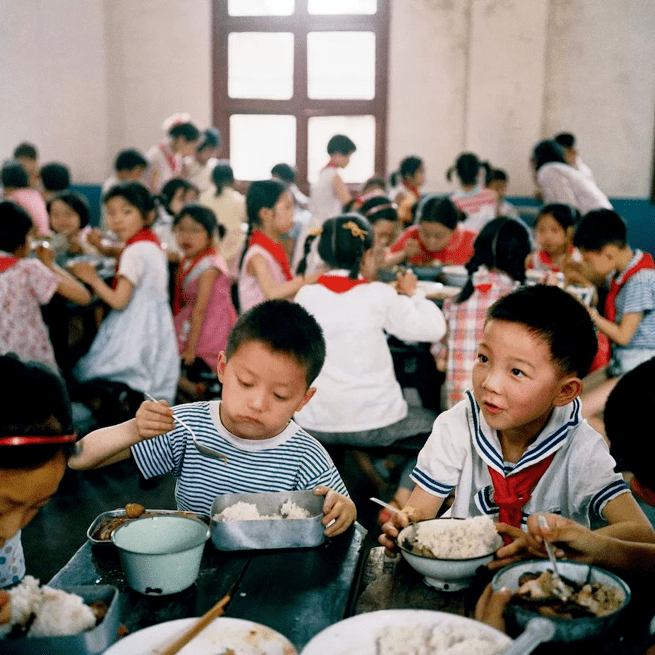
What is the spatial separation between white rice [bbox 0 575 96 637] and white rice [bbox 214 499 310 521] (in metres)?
0.36

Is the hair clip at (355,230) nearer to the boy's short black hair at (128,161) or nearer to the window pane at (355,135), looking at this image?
the boy's short black hair at (128,161)

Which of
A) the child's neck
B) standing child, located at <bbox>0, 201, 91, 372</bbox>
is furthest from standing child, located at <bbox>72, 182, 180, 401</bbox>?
the child's neck

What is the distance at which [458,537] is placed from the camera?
129 centimetres

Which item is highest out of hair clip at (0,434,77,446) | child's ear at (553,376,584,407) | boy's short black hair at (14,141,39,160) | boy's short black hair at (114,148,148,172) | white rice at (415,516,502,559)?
boy's short black hair at (14,141,39,160)

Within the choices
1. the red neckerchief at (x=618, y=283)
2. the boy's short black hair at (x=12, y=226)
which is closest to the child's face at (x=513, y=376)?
the red neckerchief at (x=618, y=283)

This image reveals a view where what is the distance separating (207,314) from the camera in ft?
14.2

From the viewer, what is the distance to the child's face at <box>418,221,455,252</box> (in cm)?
456

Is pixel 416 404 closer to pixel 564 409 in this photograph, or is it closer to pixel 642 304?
pixel 642 304

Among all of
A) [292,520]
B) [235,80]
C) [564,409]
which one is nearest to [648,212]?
[235,80]

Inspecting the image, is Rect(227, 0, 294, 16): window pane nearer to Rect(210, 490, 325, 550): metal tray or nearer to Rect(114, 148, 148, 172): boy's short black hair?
Rect(114, 148, 148, 172): boy's short black hair

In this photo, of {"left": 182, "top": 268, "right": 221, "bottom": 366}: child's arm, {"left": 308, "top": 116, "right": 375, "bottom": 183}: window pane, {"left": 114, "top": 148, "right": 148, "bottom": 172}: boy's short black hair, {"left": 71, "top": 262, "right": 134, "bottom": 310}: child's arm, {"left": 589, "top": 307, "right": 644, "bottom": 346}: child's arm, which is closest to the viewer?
{"left": 589, "top": 307, "right": 644, "bottom": 346}: child's arm

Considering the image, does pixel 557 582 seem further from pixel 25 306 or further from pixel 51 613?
pixel 25 306

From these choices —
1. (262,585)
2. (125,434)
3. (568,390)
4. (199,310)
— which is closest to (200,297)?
(199,310)

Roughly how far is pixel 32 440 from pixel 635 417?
34.0 inches
